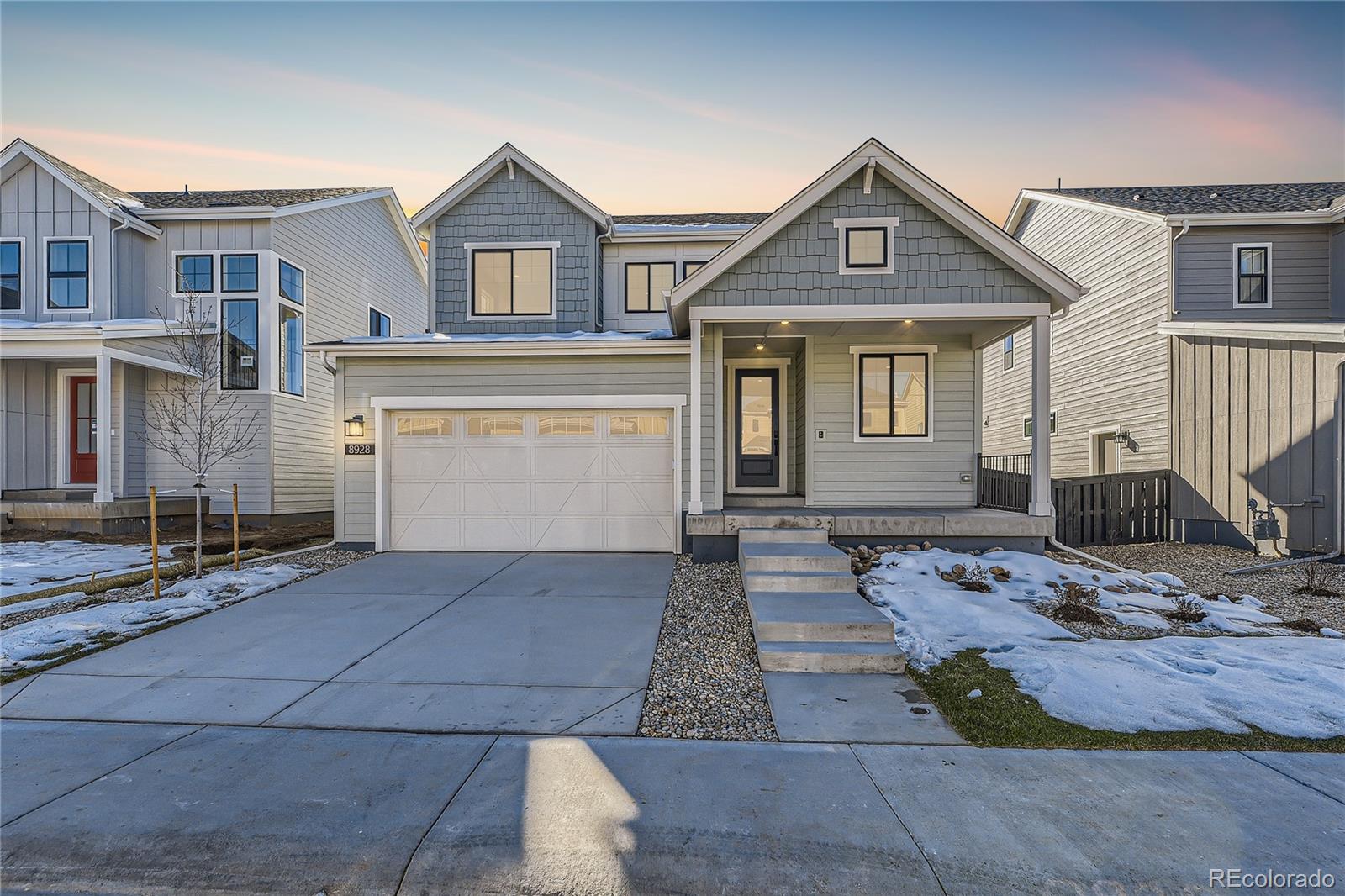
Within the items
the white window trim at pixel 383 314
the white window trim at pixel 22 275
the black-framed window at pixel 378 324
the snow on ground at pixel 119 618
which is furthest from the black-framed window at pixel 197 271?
the snow on ground at pixel 119 618

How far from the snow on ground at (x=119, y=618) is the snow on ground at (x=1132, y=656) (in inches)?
272

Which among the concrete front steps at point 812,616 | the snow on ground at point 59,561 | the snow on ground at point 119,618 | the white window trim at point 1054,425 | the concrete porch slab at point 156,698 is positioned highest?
the white window trim at point 1054,425

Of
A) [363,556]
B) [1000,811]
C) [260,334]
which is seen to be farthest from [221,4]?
[1000,811]

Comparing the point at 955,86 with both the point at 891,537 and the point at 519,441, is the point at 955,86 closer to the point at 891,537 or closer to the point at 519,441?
the point at 891,537

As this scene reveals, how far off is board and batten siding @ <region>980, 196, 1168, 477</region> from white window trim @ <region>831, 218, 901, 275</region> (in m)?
3.63

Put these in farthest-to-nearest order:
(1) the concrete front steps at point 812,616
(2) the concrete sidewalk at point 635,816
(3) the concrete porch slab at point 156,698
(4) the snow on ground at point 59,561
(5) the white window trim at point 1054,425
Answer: (5) the white window trim at point 1054,425 < (4) the snow on ground at point 59,561 < (1) the concrete front steps at point 812,616 < (3) the concrete porch slab at point 156,698 < (2) the concrete sidewalk at point 635,816

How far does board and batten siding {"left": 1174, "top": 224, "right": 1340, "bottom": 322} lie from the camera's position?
12188 millimetres

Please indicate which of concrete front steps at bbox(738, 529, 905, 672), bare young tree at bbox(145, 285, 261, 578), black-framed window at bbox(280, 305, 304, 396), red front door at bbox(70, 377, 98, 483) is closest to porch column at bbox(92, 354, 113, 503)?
bare young tree at bbox(145, 285, 261, 578)

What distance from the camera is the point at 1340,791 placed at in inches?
117

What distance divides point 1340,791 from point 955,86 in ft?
41.5

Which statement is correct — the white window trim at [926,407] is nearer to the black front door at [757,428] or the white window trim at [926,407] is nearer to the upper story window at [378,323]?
the black front door at [757,428]

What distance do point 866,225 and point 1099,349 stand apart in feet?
29.3

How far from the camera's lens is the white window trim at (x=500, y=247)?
39.1 feet

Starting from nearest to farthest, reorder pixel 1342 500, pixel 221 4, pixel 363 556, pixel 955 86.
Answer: pixel 1342 500 < pixel 363 556 < pixel 221 4 < pixel 955 86
